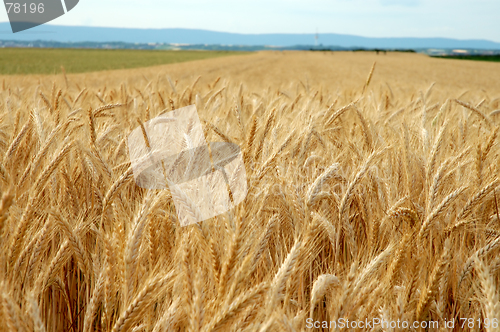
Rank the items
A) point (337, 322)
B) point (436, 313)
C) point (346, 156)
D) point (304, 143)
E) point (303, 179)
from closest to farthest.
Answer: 1. point (337, 322)
2. point (436, 313)
3. point (303, 179)
4. point (304, 143)
5. point (346, 156)

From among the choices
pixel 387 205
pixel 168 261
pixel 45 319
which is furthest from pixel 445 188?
pixel 45 319

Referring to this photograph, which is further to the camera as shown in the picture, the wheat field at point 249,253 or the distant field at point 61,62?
the distant field at point 61,62

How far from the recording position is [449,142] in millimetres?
2061

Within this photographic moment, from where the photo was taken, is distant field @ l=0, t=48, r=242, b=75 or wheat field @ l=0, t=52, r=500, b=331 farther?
distant field @ l=0, t=48, r=242, b=75

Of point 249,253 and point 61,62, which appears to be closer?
point 249,253

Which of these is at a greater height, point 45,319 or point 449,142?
point 449,142

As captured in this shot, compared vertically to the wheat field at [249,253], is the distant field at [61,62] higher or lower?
lower

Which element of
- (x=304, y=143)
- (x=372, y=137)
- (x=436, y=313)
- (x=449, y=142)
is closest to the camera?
(x=436, y=313)

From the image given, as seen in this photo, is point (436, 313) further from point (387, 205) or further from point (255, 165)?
point (255, 165)

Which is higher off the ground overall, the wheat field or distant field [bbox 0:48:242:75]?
the wheat field

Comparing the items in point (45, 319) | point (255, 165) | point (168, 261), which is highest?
point (255, 165)

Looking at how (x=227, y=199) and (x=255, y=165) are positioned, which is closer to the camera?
(x=227, y=199)

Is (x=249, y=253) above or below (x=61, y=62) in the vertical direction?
above

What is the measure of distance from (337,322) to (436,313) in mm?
381
